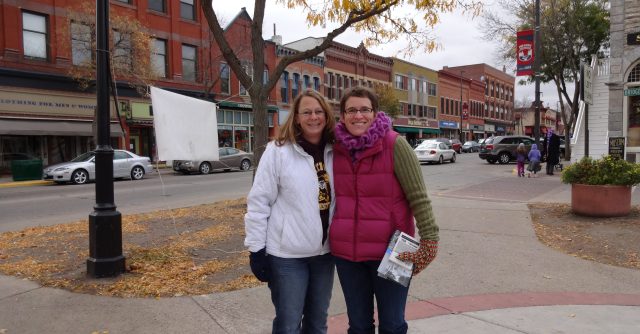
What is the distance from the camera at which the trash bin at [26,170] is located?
18.6 meters

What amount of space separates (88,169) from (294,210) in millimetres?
17506

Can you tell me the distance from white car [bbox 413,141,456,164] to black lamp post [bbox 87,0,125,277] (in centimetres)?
2138

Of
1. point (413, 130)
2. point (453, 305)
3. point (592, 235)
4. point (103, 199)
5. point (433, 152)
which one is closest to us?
point (453, 305)

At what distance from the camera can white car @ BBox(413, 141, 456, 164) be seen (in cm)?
2542

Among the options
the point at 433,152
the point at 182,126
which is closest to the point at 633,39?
the point at 433,152

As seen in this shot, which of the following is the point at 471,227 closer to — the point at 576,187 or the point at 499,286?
the point at 576,187

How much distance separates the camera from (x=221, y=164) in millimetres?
22422

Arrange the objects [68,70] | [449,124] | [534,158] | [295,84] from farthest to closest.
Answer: [449,124]
[295,84]
[68,70]
[534,158]

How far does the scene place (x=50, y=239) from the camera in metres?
6.88

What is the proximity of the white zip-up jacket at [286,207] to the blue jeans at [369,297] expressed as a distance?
23 centimetres

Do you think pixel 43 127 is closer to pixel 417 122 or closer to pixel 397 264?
pixel 397 264

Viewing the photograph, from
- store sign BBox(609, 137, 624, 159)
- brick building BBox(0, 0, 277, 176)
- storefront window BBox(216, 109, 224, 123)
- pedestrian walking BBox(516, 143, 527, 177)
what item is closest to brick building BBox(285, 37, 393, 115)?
storefront window BBox(216, 109, 224, 123)

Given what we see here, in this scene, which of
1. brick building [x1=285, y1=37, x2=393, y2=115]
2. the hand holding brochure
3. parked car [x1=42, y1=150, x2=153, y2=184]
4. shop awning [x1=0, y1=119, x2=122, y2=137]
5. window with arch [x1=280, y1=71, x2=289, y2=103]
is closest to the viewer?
the hand holding brochure

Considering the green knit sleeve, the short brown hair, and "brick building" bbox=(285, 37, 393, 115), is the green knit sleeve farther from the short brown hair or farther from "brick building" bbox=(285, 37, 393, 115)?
"brick building" bbox=(285, 37, 393, 115)
